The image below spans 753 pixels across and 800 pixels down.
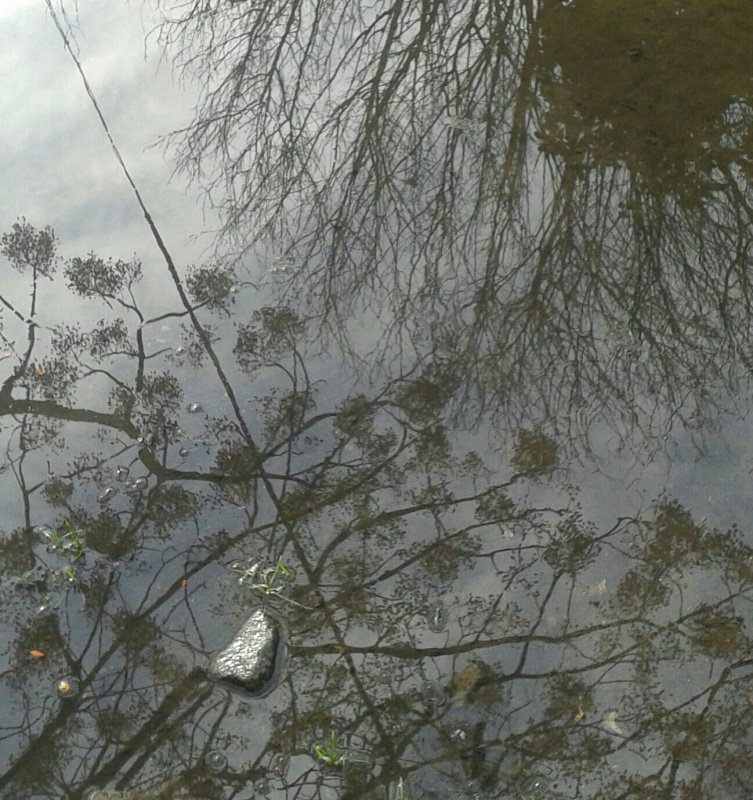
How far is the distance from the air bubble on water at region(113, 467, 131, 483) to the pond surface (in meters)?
0.02

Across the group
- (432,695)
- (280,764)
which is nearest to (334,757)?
(280,764)

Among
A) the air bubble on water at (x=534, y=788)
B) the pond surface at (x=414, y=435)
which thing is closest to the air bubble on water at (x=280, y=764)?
the pond surface at (x=414, y=435)

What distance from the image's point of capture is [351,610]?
1907mm

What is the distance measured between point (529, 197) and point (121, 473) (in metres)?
1.65

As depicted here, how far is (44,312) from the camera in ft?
9.12

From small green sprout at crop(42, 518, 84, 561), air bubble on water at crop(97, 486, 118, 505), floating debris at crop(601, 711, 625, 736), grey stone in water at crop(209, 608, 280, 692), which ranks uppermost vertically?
air bubble on water at crop(97, 486, 118, 505)

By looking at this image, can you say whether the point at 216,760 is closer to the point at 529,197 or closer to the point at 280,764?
the point at 280,764

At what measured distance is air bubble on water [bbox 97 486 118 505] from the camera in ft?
7.28

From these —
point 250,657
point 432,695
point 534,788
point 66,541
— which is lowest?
point 534,788

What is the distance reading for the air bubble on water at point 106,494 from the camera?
2.22 metres

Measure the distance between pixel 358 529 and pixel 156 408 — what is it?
31.0 inches

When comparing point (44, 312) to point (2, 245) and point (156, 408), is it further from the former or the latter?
point (156, 408)

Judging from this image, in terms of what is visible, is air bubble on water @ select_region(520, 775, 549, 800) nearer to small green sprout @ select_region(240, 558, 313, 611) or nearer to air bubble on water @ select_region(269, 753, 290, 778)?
air bubble on water @ select_region(269, 753, 290, 778)

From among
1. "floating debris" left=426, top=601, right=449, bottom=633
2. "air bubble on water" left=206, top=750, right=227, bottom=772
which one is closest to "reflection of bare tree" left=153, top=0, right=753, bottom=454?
"floating debris" left=426, top=601, right=449, bottom=633
